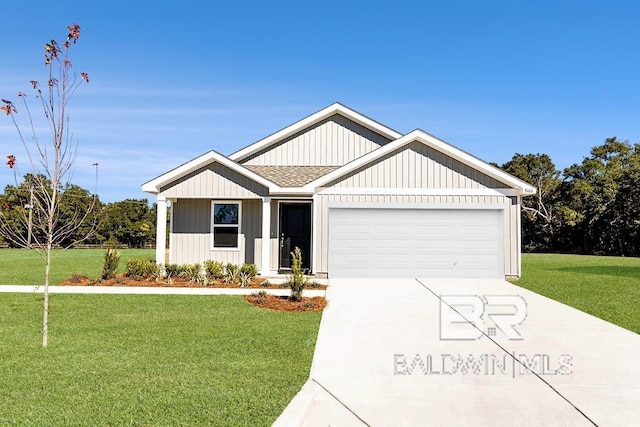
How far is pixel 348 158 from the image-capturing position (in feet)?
59.1

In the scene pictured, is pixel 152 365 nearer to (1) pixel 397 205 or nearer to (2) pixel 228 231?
(1) pixel 397 205

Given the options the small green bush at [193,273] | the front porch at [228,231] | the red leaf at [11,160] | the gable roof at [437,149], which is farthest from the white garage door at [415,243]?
the red leaf at [11,160]

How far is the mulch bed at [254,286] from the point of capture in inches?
377

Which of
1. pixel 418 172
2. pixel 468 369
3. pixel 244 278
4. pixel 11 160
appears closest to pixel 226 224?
pixel 244 278

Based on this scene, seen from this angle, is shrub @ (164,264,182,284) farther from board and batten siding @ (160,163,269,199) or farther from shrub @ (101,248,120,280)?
board and batten siding @ (160,163,269,199)

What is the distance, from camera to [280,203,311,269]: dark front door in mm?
16312

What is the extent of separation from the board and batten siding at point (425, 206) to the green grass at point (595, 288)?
1046mm

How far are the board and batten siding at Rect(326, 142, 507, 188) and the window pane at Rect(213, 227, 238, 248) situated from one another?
12.5 ft

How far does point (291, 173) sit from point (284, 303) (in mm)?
7500

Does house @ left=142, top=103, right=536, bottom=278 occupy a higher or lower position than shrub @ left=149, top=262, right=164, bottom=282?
higher

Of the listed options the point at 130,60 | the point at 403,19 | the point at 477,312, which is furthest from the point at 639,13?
the point at 130,60

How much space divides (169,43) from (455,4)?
9.57m

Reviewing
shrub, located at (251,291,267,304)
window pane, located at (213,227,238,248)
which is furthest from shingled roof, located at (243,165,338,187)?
shrub, located at (251,291,267,304)

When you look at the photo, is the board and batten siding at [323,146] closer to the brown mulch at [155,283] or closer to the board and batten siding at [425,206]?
the board and batten siding at [425,206]
